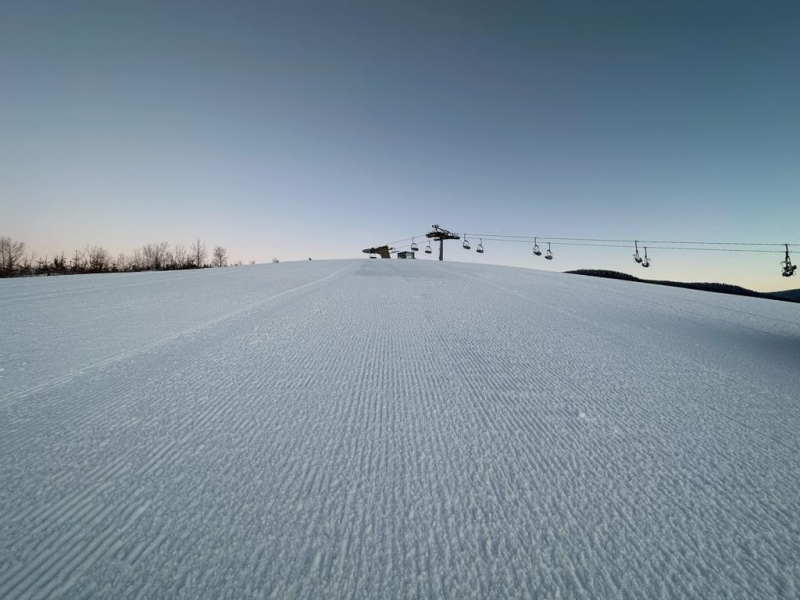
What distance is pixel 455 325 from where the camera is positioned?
7.75 ft

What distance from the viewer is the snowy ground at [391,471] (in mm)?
581

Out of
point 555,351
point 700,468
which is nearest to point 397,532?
point 700,468

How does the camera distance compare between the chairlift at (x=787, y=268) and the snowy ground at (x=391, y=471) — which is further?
the chairlift at (x=787, y=268)

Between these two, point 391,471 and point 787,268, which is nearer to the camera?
point 391,471

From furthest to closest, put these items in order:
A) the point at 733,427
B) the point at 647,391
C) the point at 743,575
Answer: the point at 647,391 → the point at 733,427 → the point at 743,575

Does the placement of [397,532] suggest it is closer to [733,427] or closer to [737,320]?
[733,427]

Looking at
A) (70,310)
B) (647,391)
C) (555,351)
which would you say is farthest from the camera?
(70,310)

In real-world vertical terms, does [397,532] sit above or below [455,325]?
below

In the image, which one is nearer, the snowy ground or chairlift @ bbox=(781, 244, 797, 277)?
the snowy ground

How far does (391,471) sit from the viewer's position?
819 millimetres

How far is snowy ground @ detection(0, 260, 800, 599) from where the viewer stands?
0.58 metres

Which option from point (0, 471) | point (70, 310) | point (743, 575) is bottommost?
point (743, 575)

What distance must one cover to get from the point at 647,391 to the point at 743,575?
2.72ft

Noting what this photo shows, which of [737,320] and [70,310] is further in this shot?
[737,320]
